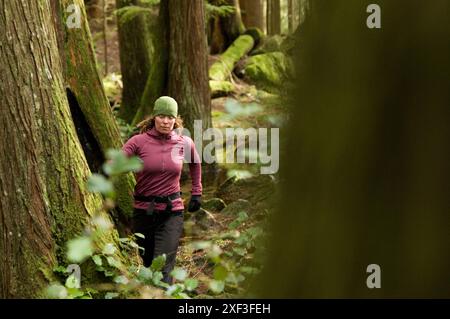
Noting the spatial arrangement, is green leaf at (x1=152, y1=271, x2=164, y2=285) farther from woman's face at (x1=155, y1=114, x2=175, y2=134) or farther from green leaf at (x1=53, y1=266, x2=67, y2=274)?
woman's face at (x1=155, y1=114, x2=175, y2=134)

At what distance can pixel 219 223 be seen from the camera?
9.42 meters

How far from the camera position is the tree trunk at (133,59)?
17641 millimetres

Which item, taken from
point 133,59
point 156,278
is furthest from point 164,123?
point 133,59

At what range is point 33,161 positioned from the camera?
5.12 metres

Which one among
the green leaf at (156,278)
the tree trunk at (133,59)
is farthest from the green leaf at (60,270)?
the tree trunk at (133,59)

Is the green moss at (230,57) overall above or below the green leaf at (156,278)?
above

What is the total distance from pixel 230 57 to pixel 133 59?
20.7 ft

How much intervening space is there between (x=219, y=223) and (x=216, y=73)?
12.6 metres

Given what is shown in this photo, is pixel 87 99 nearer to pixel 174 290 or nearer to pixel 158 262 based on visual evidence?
pixel 158 262

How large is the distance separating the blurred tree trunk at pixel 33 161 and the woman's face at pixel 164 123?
3.23 feet

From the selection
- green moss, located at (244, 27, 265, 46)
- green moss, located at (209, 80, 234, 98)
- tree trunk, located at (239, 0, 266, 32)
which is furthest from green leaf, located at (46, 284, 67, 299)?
tree trunk, located at (239, 0, 266, 32)

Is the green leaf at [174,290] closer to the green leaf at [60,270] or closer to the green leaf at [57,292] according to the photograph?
the green leaf at [57,292]
